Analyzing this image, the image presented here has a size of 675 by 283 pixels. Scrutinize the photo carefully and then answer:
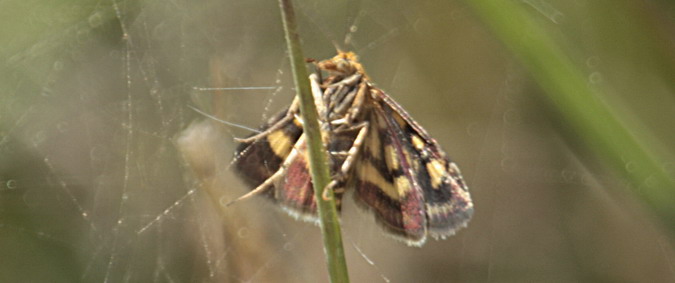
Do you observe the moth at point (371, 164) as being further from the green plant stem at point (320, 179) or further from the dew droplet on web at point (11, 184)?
the dew droplet on web at point (11, 184)

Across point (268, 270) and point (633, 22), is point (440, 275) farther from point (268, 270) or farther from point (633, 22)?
point (633, 22)

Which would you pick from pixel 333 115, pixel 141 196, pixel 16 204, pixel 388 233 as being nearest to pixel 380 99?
pixel 333 115

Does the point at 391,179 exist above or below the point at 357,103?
below

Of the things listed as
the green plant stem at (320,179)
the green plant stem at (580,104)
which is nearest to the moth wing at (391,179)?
the green plant stem at (580,104)

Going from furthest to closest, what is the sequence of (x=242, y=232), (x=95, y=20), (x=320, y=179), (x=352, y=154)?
(x=95, y=20)
(x=242, y=232)
(x=352, y=154)
(x=320, y=179)

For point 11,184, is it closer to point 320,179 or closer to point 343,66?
point 343,66

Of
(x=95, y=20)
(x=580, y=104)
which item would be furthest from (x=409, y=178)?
(x=95, y=20)
